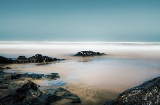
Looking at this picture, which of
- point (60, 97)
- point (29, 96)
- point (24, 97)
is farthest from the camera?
point (60, 97)

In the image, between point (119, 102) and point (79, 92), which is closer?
point (119, 102)

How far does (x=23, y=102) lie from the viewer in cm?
611

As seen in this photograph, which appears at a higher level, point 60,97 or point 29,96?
point 29,96

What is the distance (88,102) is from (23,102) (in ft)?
6.38

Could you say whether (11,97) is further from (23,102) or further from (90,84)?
(90,84)

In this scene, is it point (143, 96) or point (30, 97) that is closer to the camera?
point (143, 96)

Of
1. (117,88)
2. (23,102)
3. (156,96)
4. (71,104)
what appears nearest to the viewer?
(156,96)

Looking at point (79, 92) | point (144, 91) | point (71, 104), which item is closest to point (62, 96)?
point (71, 104)

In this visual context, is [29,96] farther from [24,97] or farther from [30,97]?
[24,97]

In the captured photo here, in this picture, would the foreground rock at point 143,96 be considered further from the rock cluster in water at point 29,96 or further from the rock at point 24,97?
the rock at point 24,97

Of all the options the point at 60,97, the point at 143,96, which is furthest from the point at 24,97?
the point at 143,96

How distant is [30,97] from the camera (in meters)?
6.46

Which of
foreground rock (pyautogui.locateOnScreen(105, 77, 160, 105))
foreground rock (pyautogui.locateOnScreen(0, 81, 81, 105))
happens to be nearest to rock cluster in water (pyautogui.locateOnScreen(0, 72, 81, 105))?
foreground rock (pyautogui.locateOnScreen(0, 81, 81, 105))

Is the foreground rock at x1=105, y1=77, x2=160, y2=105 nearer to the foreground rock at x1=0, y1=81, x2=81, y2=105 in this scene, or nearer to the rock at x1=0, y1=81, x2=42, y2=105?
the foreground rock at x1=0, y1=81, x2=81, y2=105
